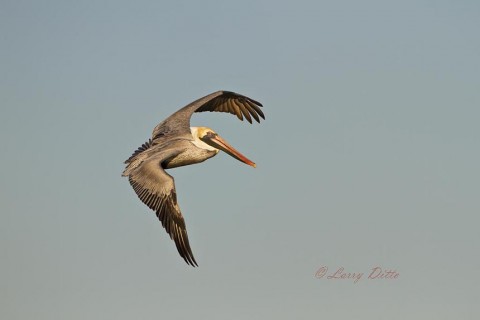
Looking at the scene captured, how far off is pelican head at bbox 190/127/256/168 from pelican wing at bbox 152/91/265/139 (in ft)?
0.94

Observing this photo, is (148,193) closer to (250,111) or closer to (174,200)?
(174,200)

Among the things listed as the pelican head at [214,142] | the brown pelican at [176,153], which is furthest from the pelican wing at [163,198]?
the pelican head at [214,142]

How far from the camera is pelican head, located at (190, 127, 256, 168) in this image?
20.2m

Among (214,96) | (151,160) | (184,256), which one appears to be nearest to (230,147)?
(214,96)

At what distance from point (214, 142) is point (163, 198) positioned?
3.30m

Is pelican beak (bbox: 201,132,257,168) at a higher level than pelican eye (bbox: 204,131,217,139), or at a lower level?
lower

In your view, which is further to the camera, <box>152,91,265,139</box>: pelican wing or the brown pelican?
<box>152,91,265,139</box>: pelican wing

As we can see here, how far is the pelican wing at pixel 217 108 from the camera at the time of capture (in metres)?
20.3

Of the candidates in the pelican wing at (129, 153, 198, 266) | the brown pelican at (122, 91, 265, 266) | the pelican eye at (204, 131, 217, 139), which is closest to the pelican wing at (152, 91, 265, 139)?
the brown pelican at (122, 91, 265, 266)

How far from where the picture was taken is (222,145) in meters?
20.5

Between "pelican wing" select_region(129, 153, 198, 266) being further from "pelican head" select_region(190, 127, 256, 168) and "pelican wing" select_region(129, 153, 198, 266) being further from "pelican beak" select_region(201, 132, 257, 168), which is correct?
"pelican beak" select_region(201, 132, 257, 168)

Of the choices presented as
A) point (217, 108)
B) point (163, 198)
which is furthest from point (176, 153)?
point (217, 108)

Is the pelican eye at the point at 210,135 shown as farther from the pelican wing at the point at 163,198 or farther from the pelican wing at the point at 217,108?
the pelican wing at the point at 163,198

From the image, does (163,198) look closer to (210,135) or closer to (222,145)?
(210,135)
